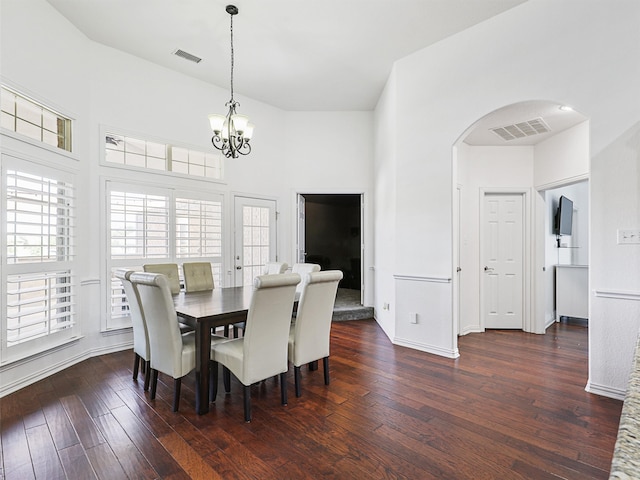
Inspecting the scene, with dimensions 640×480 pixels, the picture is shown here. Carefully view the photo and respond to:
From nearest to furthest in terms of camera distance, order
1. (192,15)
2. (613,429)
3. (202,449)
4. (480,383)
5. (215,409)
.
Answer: (202,449) < (613,429) < (215,409) < (480,383) < (192,15)

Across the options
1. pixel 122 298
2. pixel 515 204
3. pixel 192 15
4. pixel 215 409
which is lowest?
pixel 215 409

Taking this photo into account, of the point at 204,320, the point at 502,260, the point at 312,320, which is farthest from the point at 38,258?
the point at 502,260

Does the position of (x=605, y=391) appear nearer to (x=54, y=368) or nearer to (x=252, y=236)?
(x=252, y=236)

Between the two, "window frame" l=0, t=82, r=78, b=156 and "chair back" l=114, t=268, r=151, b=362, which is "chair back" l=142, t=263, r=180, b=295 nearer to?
"chair back" l=114, t=268, r=151, b=362

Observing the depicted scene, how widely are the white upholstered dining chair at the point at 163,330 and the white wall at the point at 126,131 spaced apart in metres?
1.38

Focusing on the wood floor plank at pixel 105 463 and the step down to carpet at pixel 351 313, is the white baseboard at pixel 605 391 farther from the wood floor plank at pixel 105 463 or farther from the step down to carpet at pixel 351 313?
the wood floor plank at pixel 105 463

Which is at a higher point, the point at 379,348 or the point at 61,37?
the point at 61,37

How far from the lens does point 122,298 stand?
3.77 m

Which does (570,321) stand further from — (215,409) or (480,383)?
(215,409)

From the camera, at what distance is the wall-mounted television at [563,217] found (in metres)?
5.00

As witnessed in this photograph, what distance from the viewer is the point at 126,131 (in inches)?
151

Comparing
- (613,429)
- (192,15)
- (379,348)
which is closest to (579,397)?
(613,429)

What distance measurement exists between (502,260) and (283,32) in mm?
4196

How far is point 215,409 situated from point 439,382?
6.27 feet
